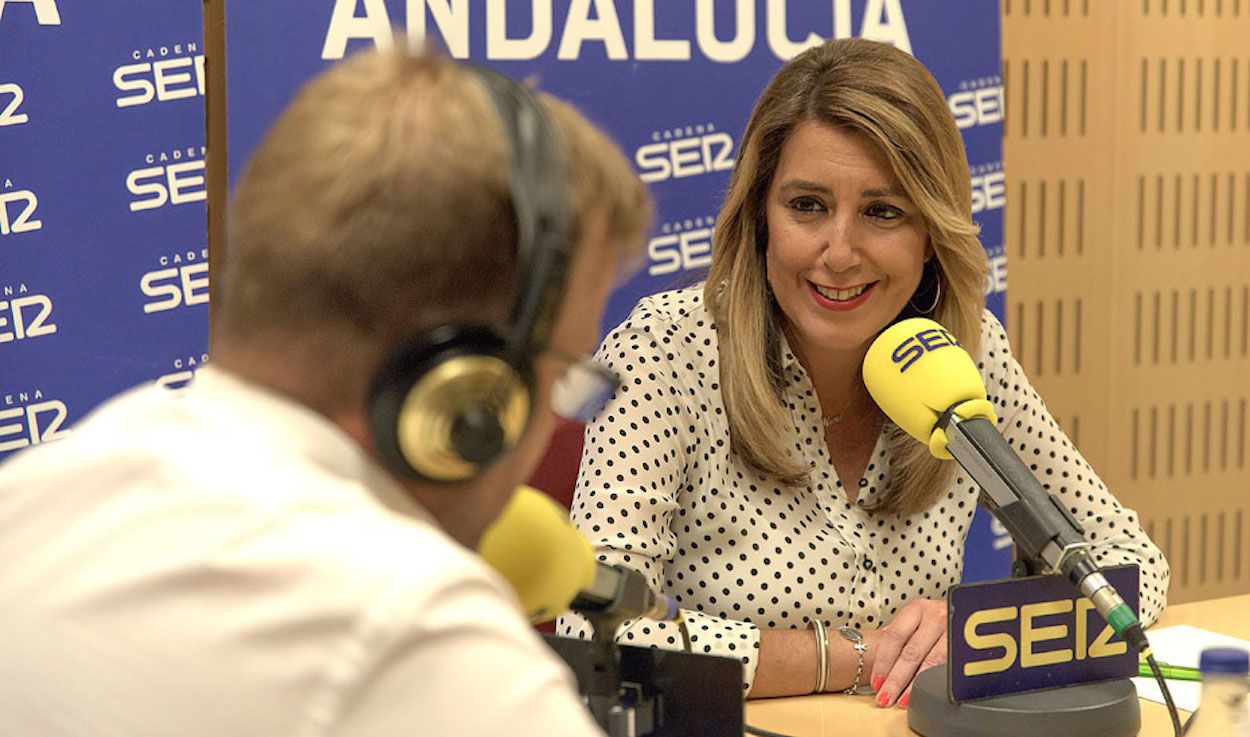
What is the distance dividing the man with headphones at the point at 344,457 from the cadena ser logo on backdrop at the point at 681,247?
192 centimetres

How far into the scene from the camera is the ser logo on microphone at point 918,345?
155 centimetres

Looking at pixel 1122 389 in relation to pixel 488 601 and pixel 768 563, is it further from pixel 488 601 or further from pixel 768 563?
pixel 488 601

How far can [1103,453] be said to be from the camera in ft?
11.6

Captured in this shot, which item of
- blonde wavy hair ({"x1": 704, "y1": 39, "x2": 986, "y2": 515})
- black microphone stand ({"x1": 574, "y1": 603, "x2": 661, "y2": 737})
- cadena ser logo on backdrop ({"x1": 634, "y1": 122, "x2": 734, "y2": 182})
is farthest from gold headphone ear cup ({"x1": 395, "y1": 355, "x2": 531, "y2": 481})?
cadena ser logo on backdrop ({"x1": 634, "y1": 122, "x2": 734, "y2": 182})

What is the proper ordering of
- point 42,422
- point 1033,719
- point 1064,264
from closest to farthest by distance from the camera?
point 1033,719 → point 42,422 → point 1064,264

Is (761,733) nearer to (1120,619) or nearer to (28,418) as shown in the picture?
(1120,619)

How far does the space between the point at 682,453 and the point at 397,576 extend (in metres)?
1.28

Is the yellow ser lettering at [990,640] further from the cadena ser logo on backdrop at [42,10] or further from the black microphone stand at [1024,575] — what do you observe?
the cadena ser logo on backdrop at [42,10]

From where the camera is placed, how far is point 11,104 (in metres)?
2.32

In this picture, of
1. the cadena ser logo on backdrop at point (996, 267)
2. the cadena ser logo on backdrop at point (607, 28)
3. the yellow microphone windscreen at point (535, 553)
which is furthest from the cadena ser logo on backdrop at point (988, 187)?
the yellow microphone windscreen at point (535, 553)

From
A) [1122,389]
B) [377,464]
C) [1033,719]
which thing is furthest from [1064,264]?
[377,464]

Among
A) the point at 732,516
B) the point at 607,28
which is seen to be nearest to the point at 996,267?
the point at 607,28

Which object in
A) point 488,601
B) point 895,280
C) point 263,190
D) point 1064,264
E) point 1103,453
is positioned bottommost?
point 1103,453

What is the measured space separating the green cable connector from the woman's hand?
421 millimetres
